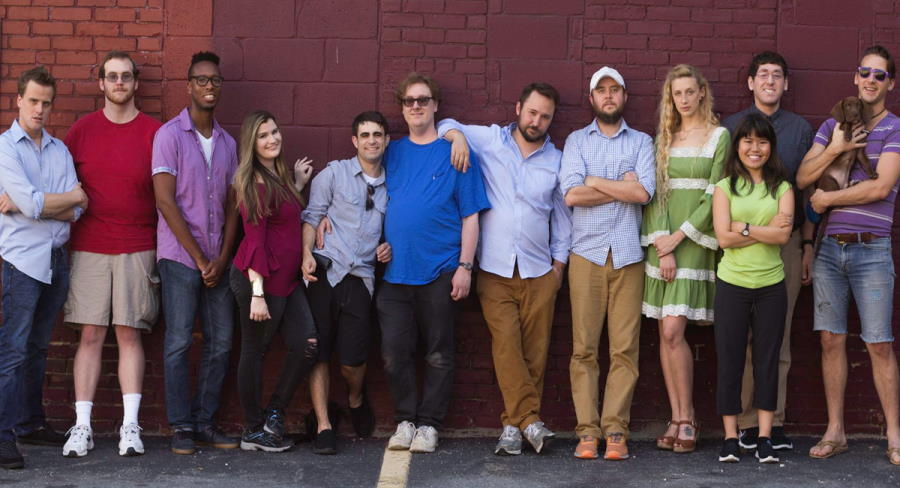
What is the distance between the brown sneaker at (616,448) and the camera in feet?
22.3

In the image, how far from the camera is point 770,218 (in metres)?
6.62

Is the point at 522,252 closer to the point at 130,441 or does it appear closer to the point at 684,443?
the point at 684,443

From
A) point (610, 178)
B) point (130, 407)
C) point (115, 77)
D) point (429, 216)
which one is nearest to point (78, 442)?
point (130, 407)

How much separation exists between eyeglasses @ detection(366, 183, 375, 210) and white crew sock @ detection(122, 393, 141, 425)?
187 cm

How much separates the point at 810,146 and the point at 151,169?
13.7 feet

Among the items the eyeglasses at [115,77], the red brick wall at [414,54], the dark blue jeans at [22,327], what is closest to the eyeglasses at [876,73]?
the red brick wall at [414,54]

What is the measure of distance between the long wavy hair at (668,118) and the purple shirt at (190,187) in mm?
2733

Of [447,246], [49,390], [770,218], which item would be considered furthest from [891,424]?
[49,390]

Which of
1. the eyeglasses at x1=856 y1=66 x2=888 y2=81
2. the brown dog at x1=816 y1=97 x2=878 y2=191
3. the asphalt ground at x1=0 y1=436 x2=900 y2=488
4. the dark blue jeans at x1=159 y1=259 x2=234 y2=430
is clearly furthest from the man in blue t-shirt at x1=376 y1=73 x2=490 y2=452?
the eyeglasses at x1=856 y1=66 x2=888 y2=81

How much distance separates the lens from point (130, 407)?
6918 millimetres

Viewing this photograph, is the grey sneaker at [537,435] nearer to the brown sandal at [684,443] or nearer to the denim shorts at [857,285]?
the brown sandal at [684,443]

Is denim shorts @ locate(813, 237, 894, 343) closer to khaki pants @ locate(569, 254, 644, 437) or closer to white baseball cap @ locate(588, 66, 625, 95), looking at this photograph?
khaki pants @ locate(569, 254, 644, 437)

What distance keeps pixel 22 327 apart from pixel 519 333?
300 centimetres

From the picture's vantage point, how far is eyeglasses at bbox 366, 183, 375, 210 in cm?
698
